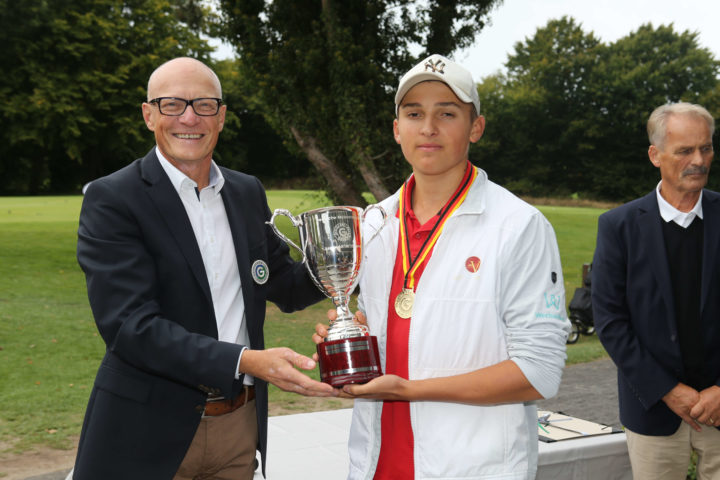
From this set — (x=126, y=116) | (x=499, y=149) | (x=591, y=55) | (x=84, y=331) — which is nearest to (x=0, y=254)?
(x=84, y=331)

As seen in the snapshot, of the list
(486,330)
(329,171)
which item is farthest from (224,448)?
(329,171)

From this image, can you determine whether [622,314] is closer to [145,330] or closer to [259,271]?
[259,271]

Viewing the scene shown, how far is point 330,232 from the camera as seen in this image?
2.64m

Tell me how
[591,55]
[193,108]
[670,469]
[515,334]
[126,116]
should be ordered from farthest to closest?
[591,55], [126,116], [670,469], [193,108], [515,334]

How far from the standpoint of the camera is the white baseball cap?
8.00 feet

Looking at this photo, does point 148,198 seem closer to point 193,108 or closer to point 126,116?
point 193,108

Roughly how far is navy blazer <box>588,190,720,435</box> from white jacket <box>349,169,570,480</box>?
4.16 ft

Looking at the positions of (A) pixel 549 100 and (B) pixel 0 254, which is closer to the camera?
(B) pixel 0 254

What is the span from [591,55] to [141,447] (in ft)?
216

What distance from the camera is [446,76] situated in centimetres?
243

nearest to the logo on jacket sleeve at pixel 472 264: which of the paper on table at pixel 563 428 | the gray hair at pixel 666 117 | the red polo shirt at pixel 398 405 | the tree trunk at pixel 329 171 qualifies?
the red polo shirt at pixel 398 405

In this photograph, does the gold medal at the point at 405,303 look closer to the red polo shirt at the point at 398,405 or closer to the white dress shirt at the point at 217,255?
the red polo shirt at the point at 398,405

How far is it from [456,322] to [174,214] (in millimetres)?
1172

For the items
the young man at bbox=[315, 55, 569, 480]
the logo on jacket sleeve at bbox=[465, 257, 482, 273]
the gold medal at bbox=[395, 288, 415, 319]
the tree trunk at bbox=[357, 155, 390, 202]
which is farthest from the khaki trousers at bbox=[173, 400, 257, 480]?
the tree trunk at bbox=[357, 155, 390, 202]
